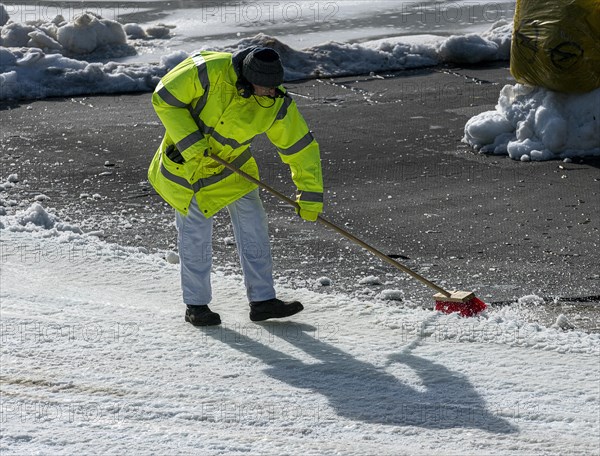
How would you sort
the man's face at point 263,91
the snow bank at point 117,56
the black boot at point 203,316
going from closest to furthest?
the man's face at point 263,91 → the black boot at point 203,316 → the snow bank at point 117,56

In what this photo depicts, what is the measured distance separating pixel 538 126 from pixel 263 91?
15.5ft

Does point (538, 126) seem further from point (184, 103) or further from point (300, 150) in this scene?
point (184, 103)

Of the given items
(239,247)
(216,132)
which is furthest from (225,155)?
(239,247)

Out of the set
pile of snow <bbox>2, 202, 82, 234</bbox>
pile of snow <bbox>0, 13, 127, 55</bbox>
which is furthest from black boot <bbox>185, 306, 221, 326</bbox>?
pile of snow <bbox>0, 13, 127, 55</bbox>

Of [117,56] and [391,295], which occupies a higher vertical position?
[117,56]

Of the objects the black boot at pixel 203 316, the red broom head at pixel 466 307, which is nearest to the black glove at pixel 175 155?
the black boot at pixel 203 316

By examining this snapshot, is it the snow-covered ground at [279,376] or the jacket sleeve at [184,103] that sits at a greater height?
the jacket sleeve at [184,103]

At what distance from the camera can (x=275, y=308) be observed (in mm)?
6188

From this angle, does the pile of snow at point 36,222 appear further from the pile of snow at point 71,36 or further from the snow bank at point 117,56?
the pile of snow at point 71,36

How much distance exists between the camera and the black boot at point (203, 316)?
6137 millimetres

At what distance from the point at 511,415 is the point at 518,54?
5.37 meters

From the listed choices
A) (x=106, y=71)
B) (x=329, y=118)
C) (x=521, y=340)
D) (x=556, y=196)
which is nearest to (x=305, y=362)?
(x=521, y=340)

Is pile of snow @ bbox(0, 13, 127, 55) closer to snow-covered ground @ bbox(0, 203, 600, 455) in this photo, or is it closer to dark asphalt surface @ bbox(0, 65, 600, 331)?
dark asphalt surface @ bbox(0, 65, 600, 331)

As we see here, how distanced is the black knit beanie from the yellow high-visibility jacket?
0.36 ft
